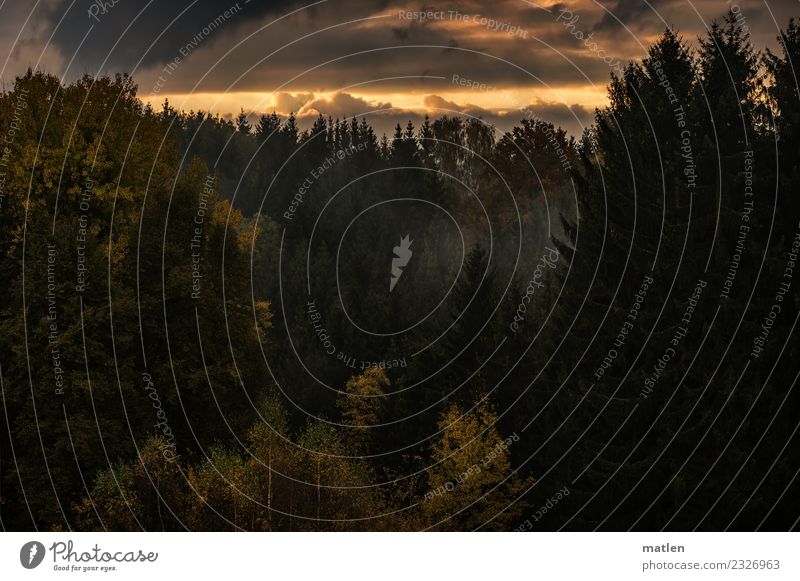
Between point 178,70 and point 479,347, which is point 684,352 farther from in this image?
point 178,70

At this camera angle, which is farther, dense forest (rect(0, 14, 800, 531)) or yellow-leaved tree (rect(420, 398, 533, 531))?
yellow-leaved tree (rect(420, 398, 533, 531))

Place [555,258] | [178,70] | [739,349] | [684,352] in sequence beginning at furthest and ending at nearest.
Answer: [555,258] → [178,70] → [684,352] → [739,349]

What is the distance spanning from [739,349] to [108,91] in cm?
4251

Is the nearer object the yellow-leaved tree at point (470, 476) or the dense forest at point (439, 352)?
the dense forest at point (439, 352)

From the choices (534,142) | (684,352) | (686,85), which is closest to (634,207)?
(686,85)

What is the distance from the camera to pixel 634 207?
5512 cm

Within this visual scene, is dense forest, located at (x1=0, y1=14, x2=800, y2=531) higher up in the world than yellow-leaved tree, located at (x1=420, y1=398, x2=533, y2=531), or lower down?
higher up

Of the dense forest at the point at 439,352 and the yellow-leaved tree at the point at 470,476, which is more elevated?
the dense forest at the point at 439,352

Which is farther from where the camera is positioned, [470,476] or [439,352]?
[439,352]

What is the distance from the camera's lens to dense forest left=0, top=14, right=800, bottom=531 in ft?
147

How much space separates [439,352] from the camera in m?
82.4

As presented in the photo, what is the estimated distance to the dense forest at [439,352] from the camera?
4484 centimetres

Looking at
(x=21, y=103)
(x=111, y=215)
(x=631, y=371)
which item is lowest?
(x=631, y=371)

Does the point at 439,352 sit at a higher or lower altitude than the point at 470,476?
higher
